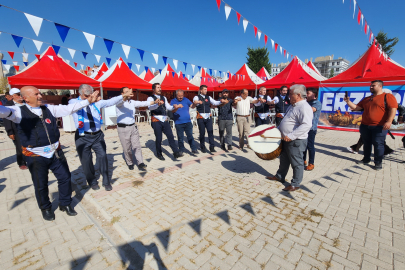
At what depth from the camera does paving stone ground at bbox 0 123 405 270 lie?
202 cm

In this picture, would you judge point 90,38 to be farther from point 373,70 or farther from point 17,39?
point 373,70

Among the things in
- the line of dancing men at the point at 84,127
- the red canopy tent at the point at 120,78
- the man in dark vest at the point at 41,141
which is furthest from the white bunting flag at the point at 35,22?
the red canopy tent at the point at 120,78

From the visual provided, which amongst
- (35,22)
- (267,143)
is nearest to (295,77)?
→ (267,143)

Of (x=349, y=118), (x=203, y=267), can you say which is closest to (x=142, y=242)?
(x=203, y=267)

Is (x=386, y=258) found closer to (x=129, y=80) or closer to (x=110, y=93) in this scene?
(x=129, y=80)

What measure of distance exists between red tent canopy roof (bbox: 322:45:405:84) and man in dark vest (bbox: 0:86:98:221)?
10719 mm

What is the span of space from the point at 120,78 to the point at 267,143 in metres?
10.5

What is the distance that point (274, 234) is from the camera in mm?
2371

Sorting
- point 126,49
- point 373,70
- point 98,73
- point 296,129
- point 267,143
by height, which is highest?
point 98,73

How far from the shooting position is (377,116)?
4258 mm

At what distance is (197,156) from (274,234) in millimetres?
3473

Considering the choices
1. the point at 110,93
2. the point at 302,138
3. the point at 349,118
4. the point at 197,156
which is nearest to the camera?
the point at 302,138

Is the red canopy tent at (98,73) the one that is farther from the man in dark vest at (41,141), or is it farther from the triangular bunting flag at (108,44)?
the man in dark vest at (41,141)

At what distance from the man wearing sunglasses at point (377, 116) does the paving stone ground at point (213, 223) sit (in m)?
0.63
